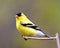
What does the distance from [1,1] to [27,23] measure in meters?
1.55

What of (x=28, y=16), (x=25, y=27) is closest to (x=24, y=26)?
(x=25, y=27)

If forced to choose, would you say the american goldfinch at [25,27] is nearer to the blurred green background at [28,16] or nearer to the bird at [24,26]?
the bird at [24,26]

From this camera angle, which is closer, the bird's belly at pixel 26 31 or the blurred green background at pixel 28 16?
the bird's belly at pixel 26 31

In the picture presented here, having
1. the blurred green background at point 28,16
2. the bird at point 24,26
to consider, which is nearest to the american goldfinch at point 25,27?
the bird at point 24,26

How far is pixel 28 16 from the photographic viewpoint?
2.79 meters

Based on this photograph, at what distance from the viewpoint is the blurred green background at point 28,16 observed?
2.68 metres

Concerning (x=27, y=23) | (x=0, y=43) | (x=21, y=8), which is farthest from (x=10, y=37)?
(x=27, y=23)

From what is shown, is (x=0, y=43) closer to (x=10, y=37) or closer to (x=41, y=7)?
(x=10, y=37)

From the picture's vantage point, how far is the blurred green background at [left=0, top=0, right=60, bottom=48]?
2676 mm

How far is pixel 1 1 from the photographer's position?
317 cm

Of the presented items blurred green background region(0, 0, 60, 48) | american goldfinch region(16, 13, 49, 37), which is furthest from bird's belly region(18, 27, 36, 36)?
blurred green background region(0, 0, 60, 48)

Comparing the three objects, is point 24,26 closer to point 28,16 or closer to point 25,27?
point 25,27

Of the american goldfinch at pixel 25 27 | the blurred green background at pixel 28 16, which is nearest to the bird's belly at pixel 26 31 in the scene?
the american goldfinch at pixel 25 27

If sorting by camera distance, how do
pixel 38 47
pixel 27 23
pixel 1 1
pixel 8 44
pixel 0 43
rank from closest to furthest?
pixel 27 23 → pixel 38 47 → pixel 8 44 → pixel 0 43 → pixel 1 1
